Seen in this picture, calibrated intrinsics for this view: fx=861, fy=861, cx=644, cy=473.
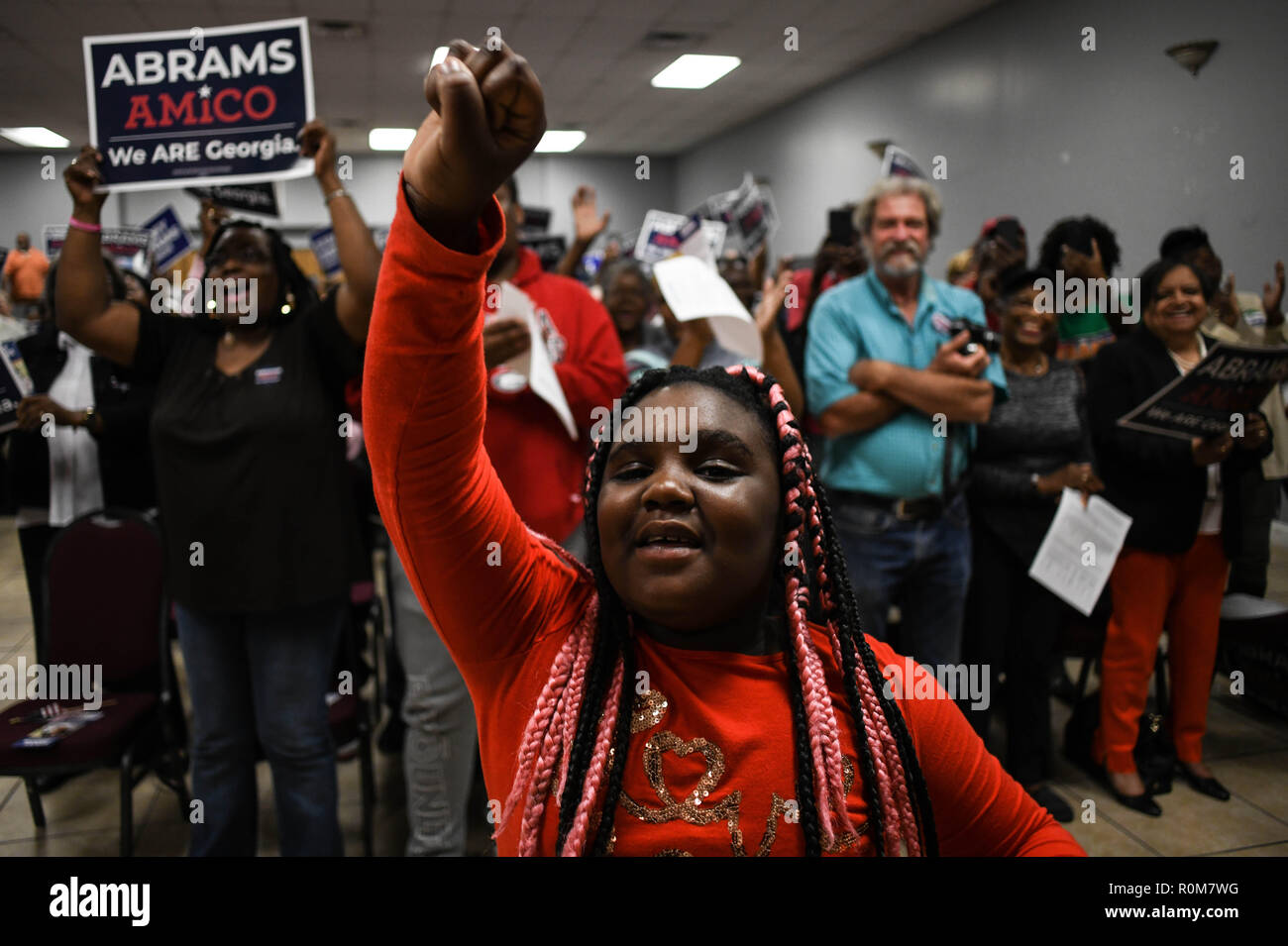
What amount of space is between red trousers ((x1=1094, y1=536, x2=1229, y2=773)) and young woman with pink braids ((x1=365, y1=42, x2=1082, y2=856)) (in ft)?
1.89

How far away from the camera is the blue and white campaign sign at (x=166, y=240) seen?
10.6 feet

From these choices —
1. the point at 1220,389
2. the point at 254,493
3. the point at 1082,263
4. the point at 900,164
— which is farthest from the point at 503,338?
the point at 1082,263

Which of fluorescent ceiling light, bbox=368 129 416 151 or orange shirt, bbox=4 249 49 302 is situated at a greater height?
fluorescent ceiling light, bbox=368 129 416 151

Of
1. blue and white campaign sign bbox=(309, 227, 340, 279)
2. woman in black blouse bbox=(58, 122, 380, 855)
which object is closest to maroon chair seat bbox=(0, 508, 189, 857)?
woman in black blouse bbox=(58, 122, 380, 855)

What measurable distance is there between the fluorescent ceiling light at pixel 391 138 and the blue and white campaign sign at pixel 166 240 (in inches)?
99.0

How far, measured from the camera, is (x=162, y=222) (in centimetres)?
328

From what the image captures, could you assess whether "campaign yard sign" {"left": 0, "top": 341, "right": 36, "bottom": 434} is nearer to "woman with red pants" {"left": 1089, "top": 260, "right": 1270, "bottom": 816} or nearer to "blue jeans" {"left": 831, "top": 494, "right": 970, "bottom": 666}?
"blue jeans" {"left": 831, "top": 494, "right": 970, "bottom": 666}

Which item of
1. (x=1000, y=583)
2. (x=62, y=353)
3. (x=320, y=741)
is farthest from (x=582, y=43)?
(x=1000, y=583)

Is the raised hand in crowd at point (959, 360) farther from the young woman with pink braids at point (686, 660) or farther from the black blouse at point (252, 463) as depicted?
the black blouse at point (252, 463)

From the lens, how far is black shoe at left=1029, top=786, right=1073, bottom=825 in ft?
7.40

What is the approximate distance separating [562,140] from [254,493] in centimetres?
89

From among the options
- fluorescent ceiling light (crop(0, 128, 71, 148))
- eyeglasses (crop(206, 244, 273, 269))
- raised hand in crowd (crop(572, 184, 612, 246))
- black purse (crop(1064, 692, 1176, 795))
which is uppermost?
raised hand in crowd (crop(572, 184, 612, 246))

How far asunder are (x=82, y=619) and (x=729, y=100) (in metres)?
1.60

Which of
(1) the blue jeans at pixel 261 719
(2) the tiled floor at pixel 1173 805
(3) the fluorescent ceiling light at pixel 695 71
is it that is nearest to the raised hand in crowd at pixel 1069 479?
(2) the tiled floor at pixel 1173 805
